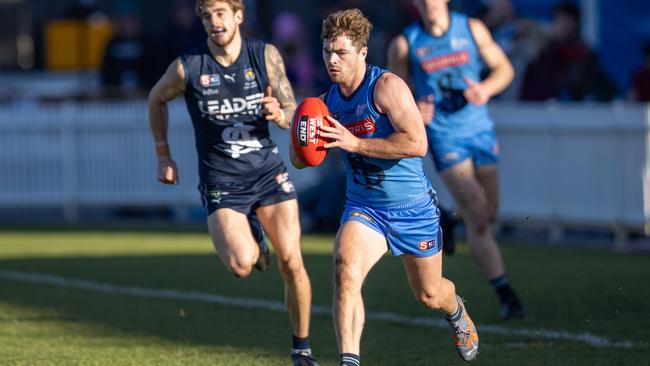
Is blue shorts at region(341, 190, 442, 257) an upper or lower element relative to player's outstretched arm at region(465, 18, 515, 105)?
lower

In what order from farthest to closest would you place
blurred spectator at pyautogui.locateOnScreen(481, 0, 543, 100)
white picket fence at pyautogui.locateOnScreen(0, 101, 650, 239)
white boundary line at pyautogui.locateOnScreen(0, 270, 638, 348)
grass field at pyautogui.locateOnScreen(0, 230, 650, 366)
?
blurred spectator at pyautogui.locateOnScreen(481, 0, 543, 100), white picket fence at pyautogui.locateOnScreen(0, 101, 650, 239), white boundary line at pyautogui.locateOnScreen(0, 270, 638, 348), grass field at pyautogui.locateOnScreen(0, 230, 650, 366)

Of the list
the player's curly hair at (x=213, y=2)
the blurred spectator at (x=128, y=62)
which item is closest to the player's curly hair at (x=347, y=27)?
the player's curly hair at (x=213, y=2)

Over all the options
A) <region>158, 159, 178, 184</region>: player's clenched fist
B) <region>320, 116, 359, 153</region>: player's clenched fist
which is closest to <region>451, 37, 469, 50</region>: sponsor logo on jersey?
<region>158, 159, 178, 184</region>: player's clenched fist

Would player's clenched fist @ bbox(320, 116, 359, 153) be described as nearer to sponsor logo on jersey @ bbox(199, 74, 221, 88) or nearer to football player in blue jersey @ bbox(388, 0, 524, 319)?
sponsor logo on jersey @ bbox(199, 74, 221, 88)

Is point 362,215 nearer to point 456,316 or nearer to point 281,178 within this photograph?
point 456,316

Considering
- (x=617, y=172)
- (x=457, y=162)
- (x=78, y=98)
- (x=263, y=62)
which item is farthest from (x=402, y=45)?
(x=78, y=98)

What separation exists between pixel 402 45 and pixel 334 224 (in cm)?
664

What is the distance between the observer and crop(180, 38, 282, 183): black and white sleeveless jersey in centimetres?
867

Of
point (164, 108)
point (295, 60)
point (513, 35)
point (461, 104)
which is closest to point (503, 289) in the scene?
point (461, 104)

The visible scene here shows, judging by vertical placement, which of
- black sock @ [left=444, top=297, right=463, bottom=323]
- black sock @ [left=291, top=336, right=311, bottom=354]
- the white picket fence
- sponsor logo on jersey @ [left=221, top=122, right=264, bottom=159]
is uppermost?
sponsor logo on jersey @ [left=221, top=122, right=264, bottom=159]

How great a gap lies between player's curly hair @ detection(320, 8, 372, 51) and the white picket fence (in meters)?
7.29

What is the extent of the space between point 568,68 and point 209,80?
25.7 ft

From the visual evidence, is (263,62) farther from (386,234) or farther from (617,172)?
(617,172)

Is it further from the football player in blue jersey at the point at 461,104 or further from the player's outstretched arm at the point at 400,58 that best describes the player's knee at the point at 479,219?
the player's outstretched arm at the point at 400,58
